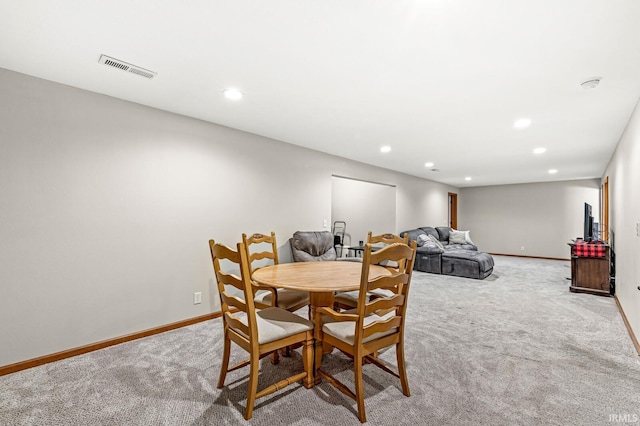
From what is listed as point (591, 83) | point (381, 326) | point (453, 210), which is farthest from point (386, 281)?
point (453, 210)

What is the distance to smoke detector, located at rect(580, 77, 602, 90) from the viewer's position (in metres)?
2.29

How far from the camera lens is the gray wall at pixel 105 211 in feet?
7.55

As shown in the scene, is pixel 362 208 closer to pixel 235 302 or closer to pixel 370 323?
pixel 370 323

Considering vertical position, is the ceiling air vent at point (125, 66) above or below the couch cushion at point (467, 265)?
above

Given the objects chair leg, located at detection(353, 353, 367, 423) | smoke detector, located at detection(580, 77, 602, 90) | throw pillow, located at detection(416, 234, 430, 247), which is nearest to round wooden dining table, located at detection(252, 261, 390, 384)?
chair leg, located at detection(353, 353, 367, 423)

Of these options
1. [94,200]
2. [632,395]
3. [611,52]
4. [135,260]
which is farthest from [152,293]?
[611,52]

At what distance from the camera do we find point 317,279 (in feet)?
7.20

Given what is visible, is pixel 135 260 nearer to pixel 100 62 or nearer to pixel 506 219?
pixel 100 62

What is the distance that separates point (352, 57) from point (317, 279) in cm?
159

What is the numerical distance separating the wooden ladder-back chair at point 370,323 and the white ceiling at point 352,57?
128 centimetres

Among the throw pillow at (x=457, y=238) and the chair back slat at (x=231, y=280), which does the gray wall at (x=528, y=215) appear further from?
the chair back slat at (x=231, y=280)

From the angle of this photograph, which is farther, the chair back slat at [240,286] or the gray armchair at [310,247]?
the gray armchair at [310,247]

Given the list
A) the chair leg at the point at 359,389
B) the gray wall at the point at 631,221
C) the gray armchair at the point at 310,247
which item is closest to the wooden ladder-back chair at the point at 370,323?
the chair leg at the point at 359,389

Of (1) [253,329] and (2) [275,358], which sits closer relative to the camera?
(1) [253,329]
